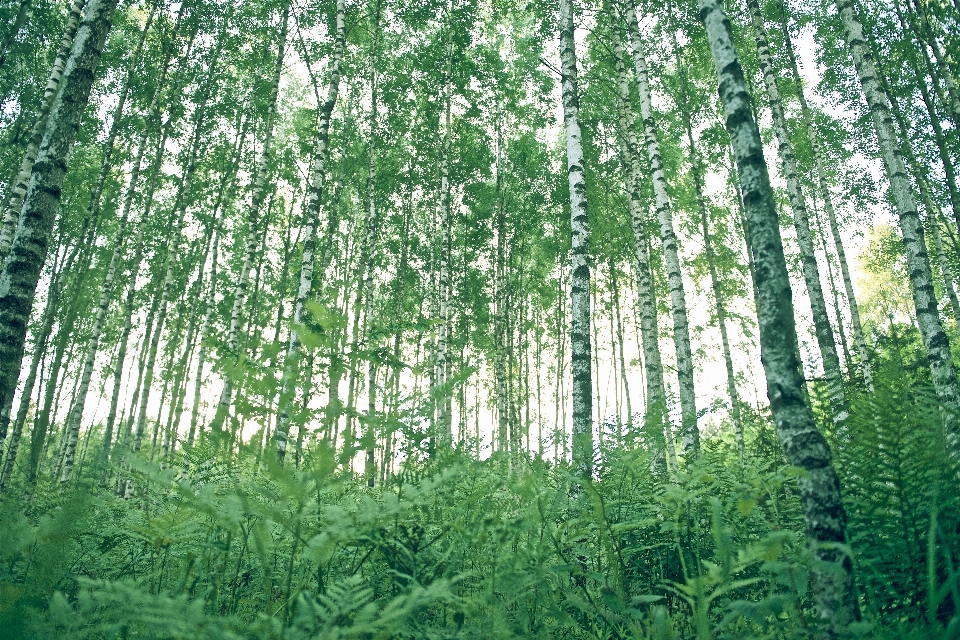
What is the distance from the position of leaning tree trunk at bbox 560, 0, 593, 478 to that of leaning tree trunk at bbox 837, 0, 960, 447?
16.5ft

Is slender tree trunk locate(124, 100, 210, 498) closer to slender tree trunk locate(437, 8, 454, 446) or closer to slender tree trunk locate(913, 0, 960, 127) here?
slender tree trunk locate(437, 8, 454, 446)

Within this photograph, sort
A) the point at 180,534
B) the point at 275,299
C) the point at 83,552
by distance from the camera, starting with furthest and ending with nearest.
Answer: the point at 275,299
the point at 83,552
the point at 180,534

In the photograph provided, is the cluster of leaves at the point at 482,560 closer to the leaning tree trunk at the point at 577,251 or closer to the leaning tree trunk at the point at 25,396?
the leaning tree trunk at the point at 577,251

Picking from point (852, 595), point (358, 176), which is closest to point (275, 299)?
point (358, 176)

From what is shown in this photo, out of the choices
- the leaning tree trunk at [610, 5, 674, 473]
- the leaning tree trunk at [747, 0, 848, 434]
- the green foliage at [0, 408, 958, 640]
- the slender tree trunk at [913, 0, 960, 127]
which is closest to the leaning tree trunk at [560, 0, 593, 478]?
the green foliage at [0, 408, 958, 640]

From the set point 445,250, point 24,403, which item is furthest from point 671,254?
point 24,403

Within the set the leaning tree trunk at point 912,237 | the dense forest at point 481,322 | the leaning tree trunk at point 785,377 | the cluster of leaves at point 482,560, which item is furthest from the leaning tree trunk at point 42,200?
the leaning tree trunk at point 912,237

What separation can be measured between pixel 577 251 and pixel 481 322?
556 inches

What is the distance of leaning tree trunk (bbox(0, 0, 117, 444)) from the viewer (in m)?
4.41

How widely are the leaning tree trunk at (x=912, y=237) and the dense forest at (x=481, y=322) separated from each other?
0.19 feet

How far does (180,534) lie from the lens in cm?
→ 225

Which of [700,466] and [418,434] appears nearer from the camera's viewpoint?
[418,434]

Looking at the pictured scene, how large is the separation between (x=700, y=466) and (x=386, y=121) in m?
17.4

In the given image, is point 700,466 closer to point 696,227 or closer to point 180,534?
point 180,534
